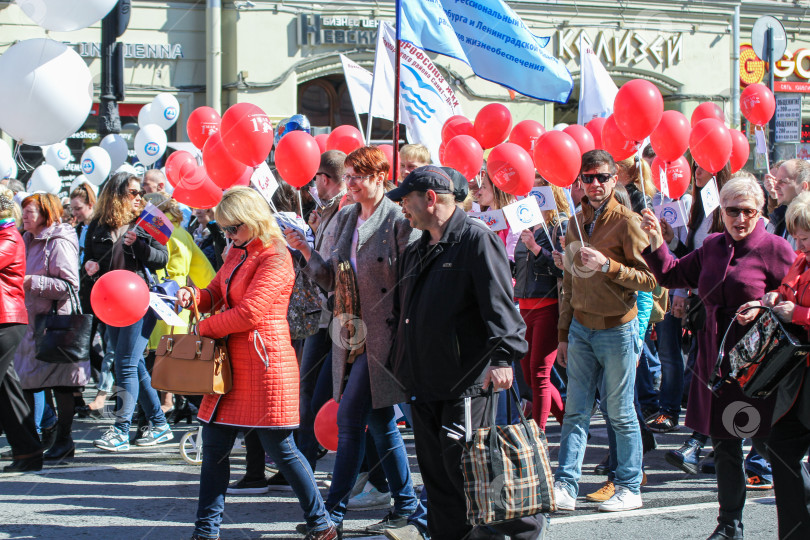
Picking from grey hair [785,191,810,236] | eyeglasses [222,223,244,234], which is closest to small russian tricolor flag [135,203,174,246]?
eyeglasses [222,223,244,234]

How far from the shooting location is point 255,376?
482cm

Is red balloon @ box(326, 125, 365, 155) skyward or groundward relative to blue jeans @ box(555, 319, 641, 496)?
skyward

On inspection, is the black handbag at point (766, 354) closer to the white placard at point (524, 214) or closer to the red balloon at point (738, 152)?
the white placard at point (524, 214)

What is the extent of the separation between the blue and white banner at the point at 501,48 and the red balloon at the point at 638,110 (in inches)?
46.3

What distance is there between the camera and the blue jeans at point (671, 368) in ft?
25.6

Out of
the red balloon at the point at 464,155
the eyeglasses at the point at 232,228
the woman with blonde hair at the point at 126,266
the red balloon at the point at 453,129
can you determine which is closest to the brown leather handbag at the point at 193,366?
the eyeglasses at the point at 232,228

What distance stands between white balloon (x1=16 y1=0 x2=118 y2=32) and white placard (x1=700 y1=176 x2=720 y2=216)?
13.8ft

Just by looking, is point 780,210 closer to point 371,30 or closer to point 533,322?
point 533,322

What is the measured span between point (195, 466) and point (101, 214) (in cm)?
219

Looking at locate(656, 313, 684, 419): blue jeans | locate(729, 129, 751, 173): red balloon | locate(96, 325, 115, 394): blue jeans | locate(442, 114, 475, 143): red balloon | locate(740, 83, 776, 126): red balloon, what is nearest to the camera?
locate(729, 129, 751, 173): red balloon

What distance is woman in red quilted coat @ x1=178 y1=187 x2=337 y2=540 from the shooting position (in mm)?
4766

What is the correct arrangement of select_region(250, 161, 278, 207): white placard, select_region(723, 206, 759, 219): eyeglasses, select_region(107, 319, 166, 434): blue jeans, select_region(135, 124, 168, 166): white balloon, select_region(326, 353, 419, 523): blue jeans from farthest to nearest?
A: select_region(135, 124, 168, 166): white balloon
select_region(107, 319, 166, 434): blue jeans
select_region(250, 161, 278, 207): white placard
select_region(326, 353, 419, 523): blue jeans
select_region(723, 206, 759, 219): eyeglasses

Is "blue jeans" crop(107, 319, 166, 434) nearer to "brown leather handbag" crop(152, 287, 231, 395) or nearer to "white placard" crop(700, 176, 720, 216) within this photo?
"brown leather handbag" crop(152, 287, 231, 395)

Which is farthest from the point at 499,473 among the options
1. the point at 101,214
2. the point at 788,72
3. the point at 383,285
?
the point at 788,72
